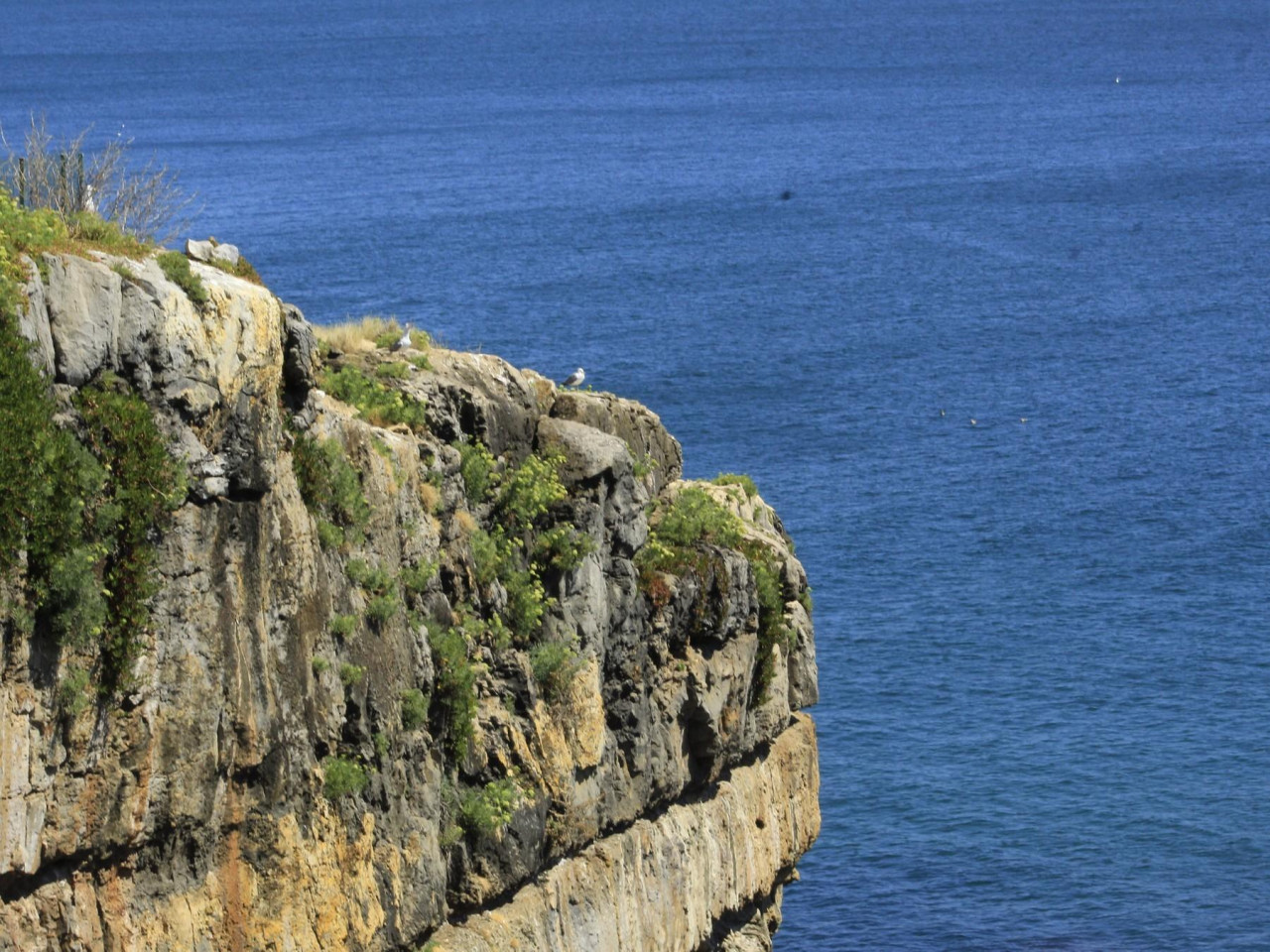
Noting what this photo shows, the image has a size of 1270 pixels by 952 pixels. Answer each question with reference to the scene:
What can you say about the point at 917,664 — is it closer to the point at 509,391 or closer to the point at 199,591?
the point at 509,391

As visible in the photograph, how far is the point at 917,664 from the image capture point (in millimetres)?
87062

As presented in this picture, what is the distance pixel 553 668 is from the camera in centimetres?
3409

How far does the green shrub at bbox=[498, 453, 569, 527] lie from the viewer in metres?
34.2

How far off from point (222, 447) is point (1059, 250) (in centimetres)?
13939

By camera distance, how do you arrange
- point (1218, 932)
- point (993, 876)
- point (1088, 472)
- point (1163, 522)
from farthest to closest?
point (1088, 472), point (1163, 522), point (993, 876), point (1218, 932)

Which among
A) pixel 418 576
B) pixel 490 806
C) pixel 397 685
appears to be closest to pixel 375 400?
pixel 418 576

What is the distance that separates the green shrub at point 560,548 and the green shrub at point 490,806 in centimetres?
375

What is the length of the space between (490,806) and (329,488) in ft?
22.2

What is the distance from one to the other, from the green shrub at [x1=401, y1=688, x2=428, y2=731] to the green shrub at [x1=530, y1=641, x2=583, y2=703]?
3.88 metres

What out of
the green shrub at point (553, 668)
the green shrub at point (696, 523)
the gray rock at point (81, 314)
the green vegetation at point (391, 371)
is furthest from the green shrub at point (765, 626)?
the gray rock at point (81, 314)

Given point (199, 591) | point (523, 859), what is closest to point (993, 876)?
point (523, 859)

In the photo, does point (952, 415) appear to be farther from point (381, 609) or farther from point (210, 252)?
point (210, 252)

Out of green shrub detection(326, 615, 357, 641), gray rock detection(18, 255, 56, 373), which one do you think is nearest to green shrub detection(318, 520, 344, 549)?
green shrub detection(326, 615, 357, 641)

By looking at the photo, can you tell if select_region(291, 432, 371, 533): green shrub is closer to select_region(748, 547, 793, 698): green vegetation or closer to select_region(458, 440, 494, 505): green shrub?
select_region(458, 440, 494, 505): green shrub
